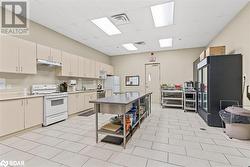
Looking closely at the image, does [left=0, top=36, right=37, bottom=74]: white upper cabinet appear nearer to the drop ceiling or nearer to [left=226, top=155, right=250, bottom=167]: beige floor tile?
the drop ceiling

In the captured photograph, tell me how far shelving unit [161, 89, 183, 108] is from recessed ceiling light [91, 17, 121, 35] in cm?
360

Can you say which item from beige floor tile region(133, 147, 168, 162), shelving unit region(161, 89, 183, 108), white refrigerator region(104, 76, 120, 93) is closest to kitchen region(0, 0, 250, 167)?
beige floor tile region(133, 147, 168, 162)

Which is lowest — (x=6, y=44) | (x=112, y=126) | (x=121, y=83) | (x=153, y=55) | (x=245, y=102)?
(x=112, y=126)

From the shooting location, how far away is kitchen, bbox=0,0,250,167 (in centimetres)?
205

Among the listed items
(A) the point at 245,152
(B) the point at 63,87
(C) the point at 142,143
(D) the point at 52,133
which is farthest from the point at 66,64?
(A) the point at 245,152

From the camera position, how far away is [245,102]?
2.94m

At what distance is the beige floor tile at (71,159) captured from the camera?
1.79m

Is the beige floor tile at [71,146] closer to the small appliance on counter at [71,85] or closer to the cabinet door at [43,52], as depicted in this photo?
the cabinet door at [43,52]

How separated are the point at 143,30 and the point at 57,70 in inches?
130

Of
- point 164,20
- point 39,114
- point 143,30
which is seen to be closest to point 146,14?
point 164,20

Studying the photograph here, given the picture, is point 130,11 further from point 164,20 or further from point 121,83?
point 121,83

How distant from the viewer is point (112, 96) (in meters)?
3.27

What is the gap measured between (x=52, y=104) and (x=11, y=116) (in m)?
0.97

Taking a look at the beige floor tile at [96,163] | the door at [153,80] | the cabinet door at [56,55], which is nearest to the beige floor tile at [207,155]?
the beige floor tile at [96,163]
